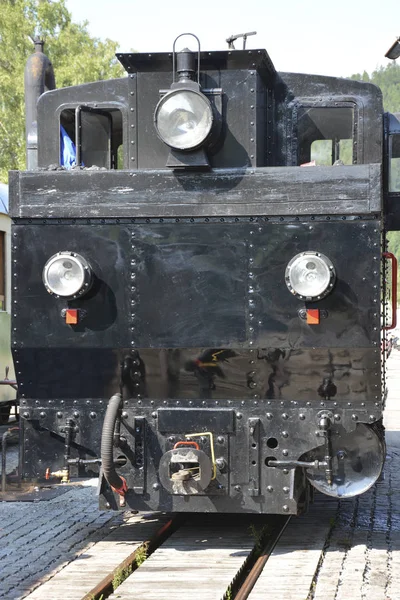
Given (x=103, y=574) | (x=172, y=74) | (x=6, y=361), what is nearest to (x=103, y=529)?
(x=103, y=574)

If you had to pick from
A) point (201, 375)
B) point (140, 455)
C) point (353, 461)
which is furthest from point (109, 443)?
point (353, 461)

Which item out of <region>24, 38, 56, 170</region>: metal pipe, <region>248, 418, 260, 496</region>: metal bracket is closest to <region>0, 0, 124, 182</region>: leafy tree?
<region>24, 38, 56, 170</region>: metal pipe

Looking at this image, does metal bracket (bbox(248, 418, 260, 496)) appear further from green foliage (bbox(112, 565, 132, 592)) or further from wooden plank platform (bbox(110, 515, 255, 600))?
green foliage (bbox(112, 565, 132, 592))

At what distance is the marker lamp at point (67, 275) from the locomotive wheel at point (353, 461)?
188 centimetres

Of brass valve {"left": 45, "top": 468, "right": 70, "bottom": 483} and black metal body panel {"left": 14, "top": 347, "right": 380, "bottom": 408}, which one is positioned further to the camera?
brass valve {"left": 45, "top": 468, "right": 70, "bottom": 483}

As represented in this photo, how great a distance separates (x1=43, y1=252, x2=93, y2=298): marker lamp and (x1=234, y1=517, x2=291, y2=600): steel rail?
2.11m

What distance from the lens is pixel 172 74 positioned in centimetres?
686

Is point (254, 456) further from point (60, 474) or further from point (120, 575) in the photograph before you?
point (60, 474)

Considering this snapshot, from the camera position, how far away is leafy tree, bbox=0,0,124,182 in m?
29.7

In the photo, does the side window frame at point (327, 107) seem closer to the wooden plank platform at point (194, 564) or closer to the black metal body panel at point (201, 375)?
the black metal body panel at point (201, 375)

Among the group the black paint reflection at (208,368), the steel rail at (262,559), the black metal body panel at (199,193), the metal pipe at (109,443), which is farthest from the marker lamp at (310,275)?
the steel rail at (262,559)

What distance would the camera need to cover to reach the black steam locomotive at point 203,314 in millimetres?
6406

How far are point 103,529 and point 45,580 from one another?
1.58 m

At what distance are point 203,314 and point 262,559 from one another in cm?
167
